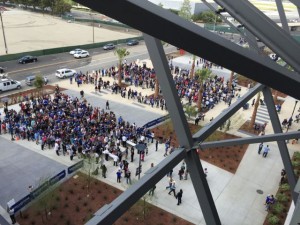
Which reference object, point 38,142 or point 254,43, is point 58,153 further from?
point 254,43

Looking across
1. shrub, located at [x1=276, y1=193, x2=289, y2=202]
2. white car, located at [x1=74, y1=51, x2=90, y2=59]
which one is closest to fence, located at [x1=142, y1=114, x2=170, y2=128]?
shrub, located at [x1=276, y1=193, x2=289, y2=202]

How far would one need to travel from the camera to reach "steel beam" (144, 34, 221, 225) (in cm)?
296

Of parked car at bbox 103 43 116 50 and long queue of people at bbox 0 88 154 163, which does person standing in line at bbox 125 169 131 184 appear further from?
parked car at bbox 103 43 116 50

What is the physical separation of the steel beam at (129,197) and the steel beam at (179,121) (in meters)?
0.31

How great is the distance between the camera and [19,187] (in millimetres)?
16516

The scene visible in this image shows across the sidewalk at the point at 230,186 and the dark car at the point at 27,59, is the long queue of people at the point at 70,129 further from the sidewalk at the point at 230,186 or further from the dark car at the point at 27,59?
the dark car at the point at 27,59

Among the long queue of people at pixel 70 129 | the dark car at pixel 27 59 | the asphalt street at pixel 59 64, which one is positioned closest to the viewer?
the long queue of people at pixel 70 129

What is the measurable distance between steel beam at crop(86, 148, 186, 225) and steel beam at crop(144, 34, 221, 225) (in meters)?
0.31

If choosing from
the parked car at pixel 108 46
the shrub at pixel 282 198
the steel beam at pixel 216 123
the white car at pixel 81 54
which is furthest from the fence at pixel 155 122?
the parked car at pixel 108 46

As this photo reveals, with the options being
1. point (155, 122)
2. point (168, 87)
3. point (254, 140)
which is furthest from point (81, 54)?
point (168, 87)

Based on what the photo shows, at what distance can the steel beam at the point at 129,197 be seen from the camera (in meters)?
2.48

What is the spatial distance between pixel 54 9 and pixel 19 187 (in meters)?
76.9

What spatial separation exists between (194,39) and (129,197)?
1549mm

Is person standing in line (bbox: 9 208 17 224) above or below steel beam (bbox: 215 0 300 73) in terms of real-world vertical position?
below
